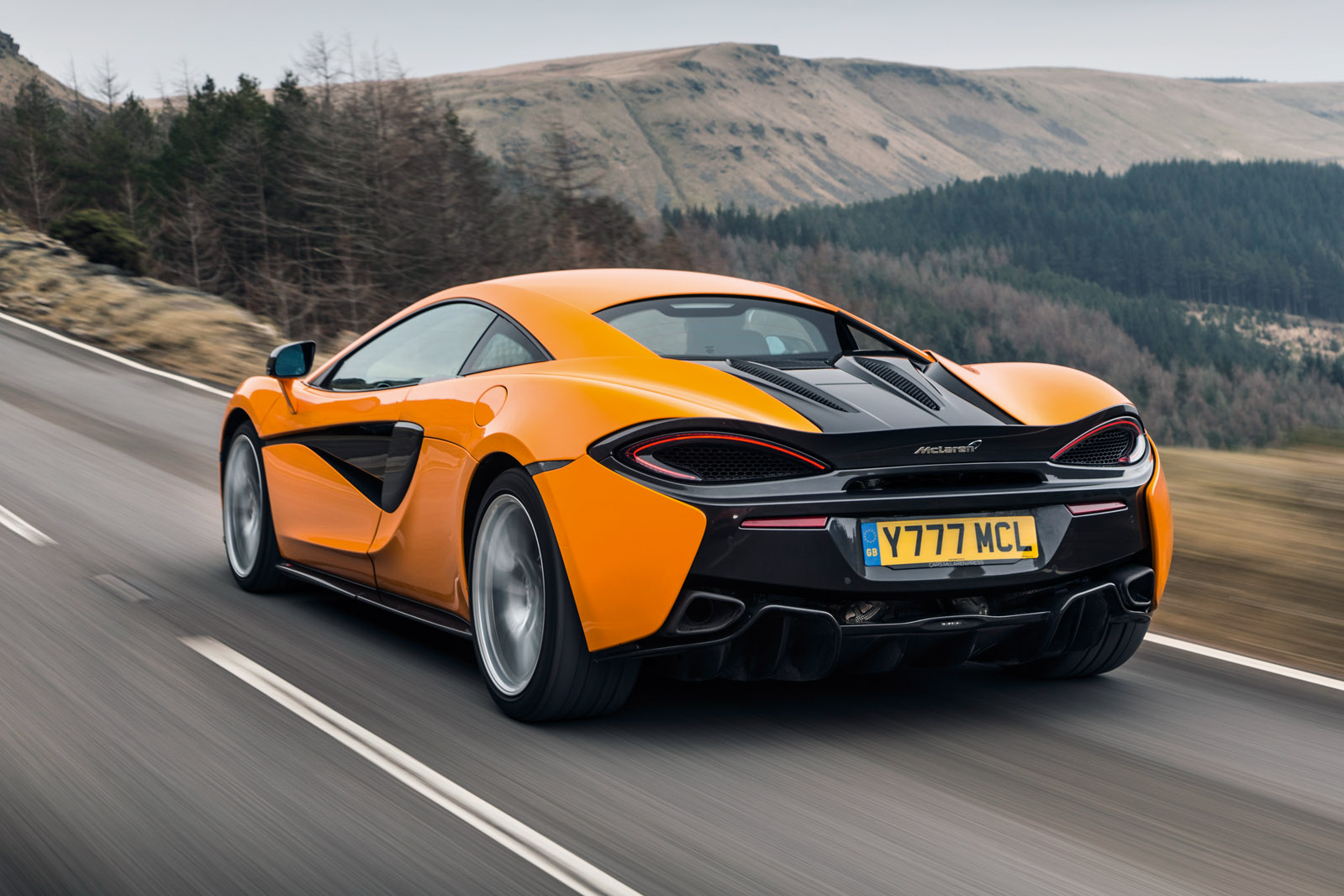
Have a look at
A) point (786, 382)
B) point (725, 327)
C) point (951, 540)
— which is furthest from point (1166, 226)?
point (951, 540)

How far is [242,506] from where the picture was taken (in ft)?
18.7

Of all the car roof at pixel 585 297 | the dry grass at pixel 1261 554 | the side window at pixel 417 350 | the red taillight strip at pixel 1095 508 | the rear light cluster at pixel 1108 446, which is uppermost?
the car roof at pixel 585 297

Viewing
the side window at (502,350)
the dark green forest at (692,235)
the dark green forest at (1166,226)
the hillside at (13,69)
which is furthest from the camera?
the dark green forest at (1166,226)

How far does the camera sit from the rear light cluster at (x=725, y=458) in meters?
3.32

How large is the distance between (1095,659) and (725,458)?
1741 millimetres

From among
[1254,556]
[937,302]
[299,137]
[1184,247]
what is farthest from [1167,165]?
[1254,556]

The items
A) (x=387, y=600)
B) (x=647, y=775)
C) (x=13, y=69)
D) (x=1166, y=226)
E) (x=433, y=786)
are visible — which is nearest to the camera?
(x=433, y=786)

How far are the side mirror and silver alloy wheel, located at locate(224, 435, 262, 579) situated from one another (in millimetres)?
417

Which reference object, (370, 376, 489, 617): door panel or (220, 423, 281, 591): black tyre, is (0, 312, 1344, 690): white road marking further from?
(370, 376, 489, 617): door panel

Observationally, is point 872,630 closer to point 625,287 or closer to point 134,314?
point 625,287

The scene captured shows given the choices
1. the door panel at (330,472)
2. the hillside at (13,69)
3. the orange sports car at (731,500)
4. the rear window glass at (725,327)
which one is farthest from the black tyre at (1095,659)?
the hillside at (13,69)

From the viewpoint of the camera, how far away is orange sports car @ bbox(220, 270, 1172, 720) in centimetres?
331

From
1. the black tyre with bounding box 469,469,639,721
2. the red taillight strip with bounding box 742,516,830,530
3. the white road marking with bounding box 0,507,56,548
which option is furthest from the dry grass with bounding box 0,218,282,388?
the red taillight strip with bounding box 742,516,830,530

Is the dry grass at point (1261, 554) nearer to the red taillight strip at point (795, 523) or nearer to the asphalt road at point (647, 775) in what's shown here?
the asphalt road at point (647, 775)
